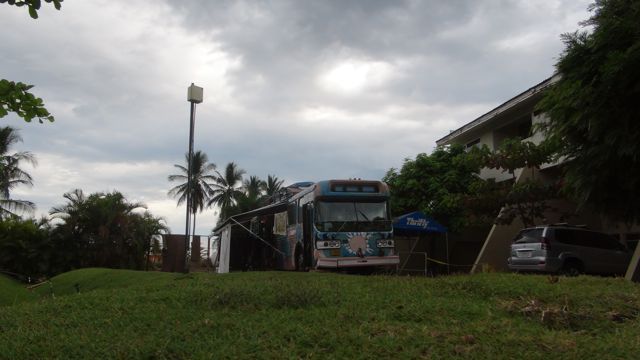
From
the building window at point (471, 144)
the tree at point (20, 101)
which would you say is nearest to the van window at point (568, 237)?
the building window at point (471, 144)

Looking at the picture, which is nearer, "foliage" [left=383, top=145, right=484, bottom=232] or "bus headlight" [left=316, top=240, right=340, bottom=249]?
"bus headlight" [left=316, top=240, right=340, bottom=249]

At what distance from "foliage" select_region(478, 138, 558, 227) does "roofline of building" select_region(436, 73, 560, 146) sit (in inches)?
95.0

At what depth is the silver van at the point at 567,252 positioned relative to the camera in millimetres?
16969

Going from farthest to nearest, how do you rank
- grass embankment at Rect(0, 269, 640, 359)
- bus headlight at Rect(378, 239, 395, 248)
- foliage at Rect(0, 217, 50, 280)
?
foliage at Rect(0, 217, 50, 280)
bus headlight at Rect(378, 239, 395, 248)
grass embankment at Rect(0, 269, 640, 359)

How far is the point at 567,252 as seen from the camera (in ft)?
56.8

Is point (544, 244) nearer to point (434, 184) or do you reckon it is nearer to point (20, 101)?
point (434, 184)

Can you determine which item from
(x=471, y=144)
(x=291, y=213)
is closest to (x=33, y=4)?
(x=291, y=213)

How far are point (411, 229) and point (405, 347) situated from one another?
1673 centimetres

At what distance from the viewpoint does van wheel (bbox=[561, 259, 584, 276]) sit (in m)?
17.2

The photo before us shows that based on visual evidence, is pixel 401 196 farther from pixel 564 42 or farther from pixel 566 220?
pixel 564 42

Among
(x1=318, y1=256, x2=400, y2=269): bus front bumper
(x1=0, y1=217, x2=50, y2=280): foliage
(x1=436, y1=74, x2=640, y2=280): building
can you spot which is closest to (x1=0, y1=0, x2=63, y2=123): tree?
(x1=318, y1=256, x2=400, y2=269): bus front bumper

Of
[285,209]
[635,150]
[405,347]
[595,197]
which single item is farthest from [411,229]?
[405,347]

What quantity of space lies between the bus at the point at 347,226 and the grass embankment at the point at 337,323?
8.63m

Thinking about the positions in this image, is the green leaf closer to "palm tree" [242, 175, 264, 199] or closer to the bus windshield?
the bus windshield
